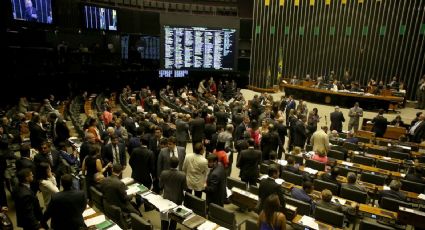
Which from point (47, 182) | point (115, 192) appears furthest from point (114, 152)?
point (115, 192)

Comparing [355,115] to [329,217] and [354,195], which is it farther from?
[329,217]

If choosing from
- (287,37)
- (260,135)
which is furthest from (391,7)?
(260,135)

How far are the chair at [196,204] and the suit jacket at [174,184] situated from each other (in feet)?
0.37

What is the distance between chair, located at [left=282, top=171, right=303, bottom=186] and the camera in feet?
20.5

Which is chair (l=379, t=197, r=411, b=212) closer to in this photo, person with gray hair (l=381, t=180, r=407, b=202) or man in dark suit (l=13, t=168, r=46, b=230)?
person with gray hair (l=381, t=180, r=407, b=202)

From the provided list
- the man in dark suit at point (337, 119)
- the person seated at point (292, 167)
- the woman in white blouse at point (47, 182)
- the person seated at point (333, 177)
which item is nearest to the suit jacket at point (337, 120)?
the man in dark suit at point (337, 119)

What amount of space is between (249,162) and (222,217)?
1779 mm

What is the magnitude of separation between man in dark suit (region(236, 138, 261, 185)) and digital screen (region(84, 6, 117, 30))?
37.3 ft

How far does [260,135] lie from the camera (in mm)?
8602

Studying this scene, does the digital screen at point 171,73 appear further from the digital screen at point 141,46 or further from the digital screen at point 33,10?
the digital screen at point 33,10

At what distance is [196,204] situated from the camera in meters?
5.05

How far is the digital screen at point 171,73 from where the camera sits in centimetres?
1830

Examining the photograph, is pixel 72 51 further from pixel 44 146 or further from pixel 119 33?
pixel 44 146

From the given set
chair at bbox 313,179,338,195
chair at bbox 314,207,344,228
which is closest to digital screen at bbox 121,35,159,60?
chair at bbox 313,179,338,195
